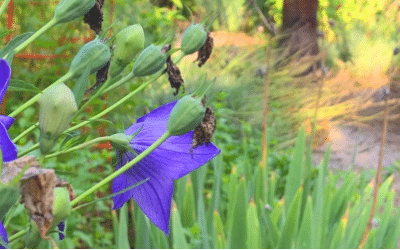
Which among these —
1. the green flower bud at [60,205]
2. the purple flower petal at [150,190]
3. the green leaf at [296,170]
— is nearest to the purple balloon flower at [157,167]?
the purple flower petal at [150,190]

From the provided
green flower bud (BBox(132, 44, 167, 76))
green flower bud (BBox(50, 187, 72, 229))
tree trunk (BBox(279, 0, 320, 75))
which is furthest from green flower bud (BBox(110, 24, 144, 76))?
tree trunk (BBox(279, 0, 320, 75))

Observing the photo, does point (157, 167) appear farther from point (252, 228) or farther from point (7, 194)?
point (252, 228)

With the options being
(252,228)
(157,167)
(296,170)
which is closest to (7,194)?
(157,167)

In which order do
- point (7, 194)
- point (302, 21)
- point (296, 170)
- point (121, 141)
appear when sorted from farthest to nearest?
point (302, 21) < point (296, 170) < point (121, 141) < point (7, 194)

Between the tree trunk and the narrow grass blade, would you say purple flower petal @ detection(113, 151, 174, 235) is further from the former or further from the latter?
the tree trunk

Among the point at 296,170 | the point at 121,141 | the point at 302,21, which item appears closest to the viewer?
the point at 121,141

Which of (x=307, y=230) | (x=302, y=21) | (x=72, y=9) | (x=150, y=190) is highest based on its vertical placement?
(x=302, y=21)

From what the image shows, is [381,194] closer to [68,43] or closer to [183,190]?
[183,190]
